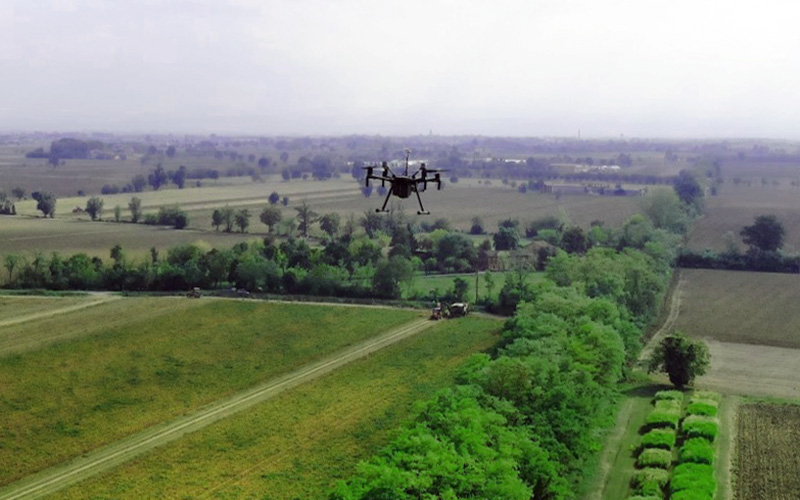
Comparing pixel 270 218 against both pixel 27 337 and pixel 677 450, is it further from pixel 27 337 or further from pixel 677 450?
pixel 677 450

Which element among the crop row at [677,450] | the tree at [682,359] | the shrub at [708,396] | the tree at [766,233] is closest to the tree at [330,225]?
the tree at [766,233]

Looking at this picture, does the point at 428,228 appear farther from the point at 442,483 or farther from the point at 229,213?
the point at 442,483

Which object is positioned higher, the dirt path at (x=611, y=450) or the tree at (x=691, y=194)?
the tree at (x=691, y=194)

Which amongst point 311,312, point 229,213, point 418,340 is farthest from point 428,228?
point 418,340

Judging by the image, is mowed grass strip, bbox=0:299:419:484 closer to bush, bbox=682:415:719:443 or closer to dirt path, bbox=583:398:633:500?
dirt path, bbox=583:398:633:500

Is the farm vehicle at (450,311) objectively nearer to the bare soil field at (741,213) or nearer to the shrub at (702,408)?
the shrub at (702,408)

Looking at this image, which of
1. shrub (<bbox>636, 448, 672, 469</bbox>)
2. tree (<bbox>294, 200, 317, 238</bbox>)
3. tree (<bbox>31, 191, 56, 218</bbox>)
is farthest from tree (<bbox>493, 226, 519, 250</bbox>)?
tree (<bbox>31, 191, 56, 218</bbox>)

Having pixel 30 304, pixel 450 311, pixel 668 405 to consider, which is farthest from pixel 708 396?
pixel 30 304
